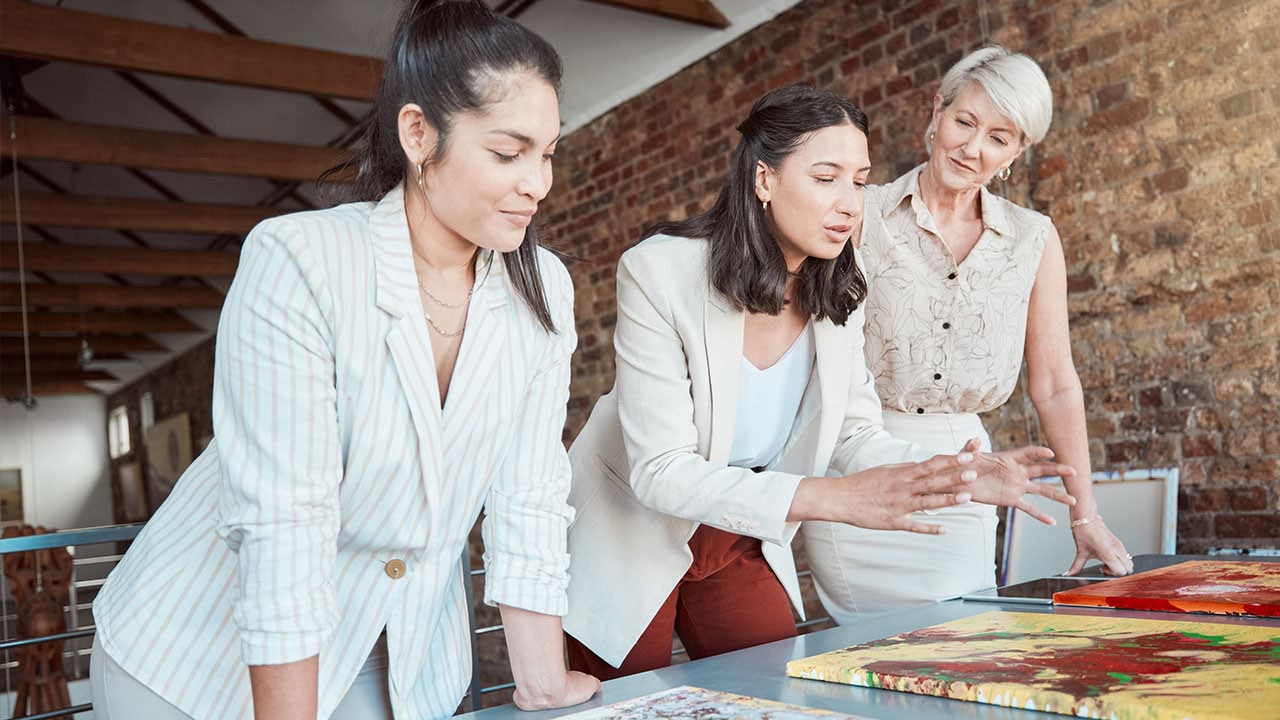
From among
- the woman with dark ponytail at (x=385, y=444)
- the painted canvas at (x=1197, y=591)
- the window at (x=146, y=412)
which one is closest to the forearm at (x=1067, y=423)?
the painted canvas at (x=1197, y=591)

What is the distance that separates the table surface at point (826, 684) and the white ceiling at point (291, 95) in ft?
9.15

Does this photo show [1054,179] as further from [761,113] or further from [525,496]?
[525,496]

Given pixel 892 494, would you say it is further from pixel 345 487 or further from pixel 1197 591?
pixel 345 487

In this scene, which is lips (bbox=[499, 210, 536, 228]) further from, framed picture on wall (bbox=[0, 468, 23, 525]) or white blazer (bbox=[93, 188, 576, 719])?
framed picture on wall (bbox=[0, 468, 23, 525])

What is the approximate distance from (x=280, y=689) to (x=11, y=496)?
9.03m

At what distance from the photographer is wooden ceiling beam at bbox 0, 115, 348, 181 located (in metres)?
6.02

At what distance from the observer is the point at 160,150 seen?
636cm

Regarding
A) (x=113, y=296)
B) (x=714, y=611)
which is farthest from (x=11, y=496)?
(x=714, y=611)

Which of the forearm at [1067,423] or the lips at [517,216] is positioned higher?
the lips at [517,216]

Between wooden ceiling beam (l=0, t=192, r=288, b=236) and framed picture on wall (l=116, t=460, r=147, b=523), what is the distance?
5580 mm

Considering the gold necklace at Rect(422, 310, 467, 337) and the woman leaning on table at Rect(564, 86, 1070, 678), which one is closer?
the gold necklace at Rect(422, 310, 467, 337)

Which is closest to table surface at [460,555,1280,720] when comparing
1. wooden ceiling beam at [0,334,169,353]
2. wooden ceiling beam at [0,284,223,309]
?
wooden ceiling beam at [0,284,223,309]

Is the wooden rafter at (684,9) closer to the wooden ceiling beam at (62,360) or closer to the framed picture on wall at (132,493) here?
the framed picture on wall at (132,493)

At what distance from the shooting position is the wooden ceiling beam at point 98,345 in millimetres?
→ 12469
